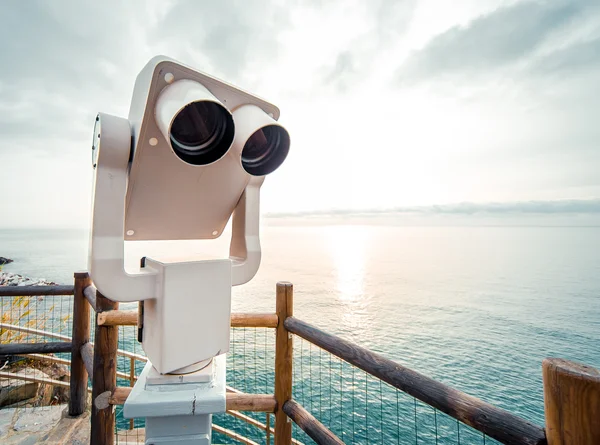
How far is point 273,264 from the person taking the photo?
5475 cm

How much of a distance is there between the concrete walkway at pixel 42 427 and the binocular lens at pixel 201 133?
232 cm

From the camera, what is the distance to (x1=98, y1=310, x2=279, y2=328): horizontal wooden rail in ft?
5.55

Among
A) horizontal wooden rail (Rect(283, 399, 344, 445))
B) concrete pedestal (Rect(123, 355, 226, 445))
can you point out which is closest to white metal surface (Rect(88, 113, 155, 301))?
concrete pedestal (Rect(123, 355, 226, 445))

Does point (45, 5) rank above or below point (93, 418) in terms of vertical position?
above

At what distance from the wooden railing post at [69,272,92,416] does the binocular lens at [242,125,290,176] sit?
1861 millimetres

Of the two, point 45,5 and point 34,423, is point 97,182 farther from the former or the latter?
point 45,5

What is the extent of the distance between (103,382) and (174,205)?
1.31 metres

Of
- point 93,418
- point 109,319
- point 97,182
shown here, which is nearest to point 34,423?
point 93,418

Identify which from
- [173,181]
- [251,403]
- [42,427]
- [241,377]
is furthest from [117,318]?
[241,377]

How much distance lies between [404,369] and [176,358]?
31.0 inches

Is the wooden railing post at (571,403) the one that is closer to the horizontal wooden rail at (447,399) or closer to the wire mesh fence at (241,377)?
the horizontal wooden rail at (447,399)

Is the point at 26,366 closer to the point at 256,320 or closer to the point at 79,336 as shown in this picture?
the point at 79,336

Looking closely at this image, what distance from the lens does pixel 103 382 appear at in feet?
5.76

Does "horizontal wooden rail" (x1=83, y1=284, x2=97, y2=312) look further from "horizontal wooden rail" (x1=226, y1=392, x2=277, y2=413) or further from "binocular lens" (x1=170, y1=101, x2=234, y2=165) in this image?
"binocular lens" (x1=170, y1=101, x2=234, y2=165)
